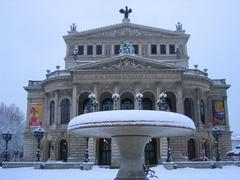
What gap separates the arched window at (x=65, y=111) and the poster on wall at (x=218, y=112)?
20.1m

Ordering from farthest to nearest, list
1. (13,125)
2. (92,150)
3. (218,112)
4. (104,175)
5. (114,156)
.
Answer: (13,125) → (218,112) → (92,150) → (114,156) → (104,175)


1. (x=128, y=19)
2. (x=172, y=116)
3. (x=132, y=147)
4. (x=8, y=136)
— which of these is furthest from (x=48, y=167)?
(x=128, y=19)

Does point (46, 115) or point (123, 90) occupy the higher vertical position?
point (123, 90)

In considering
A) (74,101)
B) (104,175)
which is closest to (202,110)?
(74,101)

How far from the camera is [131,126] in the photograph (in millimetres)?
13359

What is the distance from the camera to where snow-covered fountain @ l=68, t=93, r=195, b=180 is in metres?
12.9

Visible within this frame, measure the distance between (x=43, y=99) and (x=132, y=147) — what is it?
40318 millimetres

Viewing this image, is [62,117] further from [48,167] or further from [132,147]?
[132,147]

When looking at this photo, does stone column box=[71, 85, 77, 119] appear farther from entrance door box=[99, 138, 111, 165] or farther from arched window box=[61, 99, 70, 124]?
entrance door box=[99, 138, 111, 165]

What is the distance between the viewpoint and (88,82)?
46.9m

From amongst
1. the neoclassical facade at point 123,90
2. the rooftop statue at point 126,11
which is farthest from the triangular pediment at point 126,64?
the rooftop statue at point 126,11

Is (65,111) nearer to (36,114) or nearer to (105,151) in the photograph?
(36,114)

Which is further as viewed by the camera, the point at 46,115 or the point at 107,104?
the point at 46,115

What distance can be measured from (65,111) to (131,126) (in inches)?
1463
